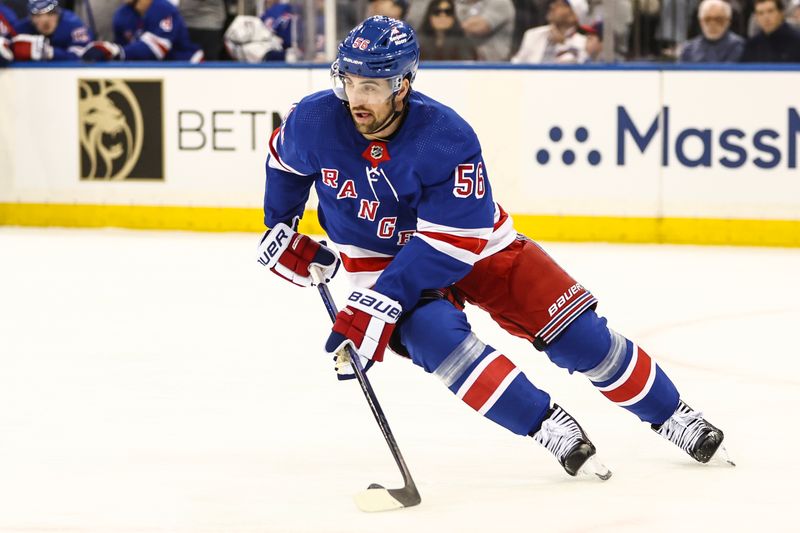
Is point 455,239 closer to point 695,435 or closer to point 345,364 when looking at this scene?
point 345,364

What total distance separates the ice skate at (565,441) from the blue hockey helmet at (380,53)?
0.72m

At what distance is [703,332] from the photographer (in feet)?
15.4

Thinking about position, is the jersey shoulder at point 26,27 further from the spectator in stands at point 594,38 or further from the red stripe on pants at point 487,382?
the red stripe on pants at point 487,382

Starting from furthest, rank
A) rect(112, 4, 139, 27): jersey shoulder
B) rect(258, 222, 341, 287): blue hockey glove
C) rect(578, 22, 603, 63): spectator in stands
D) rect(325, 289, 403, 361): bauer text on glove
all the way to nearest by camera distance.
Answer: rect(112, 4, 139, 27): jersey shoulder → rect(578, 22, 603, 63): spectator in stands → rect(258, 222, 341, 287): blue hockey glove → rect(325, 289, 403, 361): bauer text on glove

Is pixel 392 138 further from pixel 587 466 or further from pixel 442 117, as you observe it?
pixel 587 466

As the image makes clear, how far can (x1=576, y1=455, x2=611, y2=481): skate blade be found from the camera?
112 inches

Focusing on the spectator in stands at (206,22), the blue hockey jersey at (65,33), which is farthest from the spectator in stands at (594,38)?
the blue hockey jersey at (65,33)

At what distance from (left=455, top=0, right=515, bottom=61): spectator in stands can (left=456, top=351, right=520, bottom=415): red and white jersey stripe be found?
447 cm

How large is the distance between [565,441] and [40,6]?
Answer: 18.4 feet

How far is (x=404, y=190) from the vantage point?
9.05ft

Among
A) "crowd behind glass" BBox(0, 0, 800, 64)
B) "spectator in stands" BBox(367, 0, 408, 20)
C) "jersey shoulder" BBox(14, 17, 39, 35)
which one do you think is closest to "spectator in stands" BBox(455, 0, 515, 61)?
"crowd behind glass" BBox(0, 0, 800, 64)

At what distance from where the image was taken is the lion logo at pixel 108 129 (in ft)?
24.4

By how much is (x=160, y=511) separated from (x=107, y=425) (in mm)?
736

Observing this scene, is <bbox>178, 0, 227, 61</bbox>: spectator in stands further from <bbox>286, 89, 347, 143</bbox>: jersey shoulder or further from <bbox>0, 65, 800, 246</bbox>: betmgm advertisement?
<bbox>286, 89, 347, 143</bbox>: jersey shoulder
